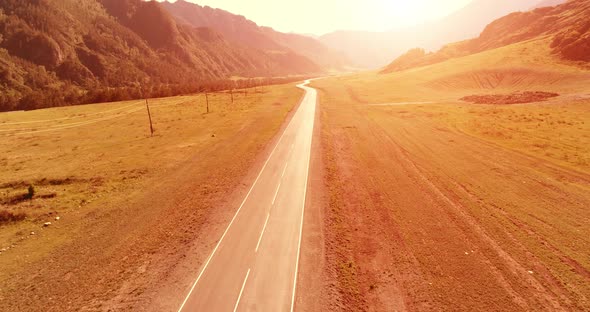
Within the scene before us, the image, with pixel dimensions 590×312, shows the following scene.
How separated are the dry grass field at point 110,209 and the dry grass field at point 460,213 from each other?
11.2 metres

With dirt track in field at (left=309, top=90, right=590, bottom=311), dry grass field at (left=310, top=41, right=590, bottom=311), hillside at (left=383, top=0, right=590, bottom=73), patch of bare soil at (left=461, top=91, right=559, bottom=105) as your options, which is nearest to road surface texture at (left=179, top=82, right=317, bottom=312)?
dry grass field at (left=310, top=41, right=590, bottom=311)

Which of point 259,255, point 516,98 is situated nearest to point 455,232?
point 259,255

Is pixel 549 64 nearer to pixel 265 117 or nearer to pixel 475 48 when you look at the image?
pixel 475 48

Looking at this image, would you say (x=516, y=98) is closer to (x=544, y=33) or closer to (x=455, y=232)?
(x=455, y=232)

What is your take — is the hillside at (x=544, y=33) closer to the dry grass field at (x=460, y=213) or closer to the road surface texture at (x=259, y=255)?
the dry grass field at (x=460, y=213)

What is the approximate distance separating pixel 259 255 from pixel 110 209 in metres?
17.2

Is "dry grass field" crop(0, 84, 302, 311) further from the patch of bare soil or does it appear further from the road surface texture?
the patch of bare soil

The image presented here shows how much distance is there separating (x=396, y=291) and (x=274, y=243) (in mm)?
8583

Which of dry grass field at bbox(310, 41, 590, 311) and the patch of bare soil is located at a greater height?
the patch of bare soil

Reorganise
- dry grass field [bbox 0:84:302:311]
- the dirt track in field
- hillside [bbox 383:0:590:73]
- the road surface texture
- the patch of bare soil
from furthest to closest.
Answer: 1. hillside [bbox 383:0:590:73]
2. the patch of bare soil
3. dry grass field [bbox 0:84:302:311]
4. the dirt track in field
5. the road surface texture

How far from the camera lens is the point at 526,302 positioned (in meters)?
14.8

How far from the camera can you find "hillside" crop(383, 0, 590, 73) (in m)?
98.2

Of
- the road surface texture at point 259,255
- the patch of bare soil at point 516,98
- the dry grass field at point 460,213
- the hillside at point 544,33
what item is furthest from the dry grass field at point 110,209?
the hillside at point 544,33

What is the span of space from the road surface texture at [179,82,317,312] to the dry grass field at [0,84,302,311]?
1839mm
